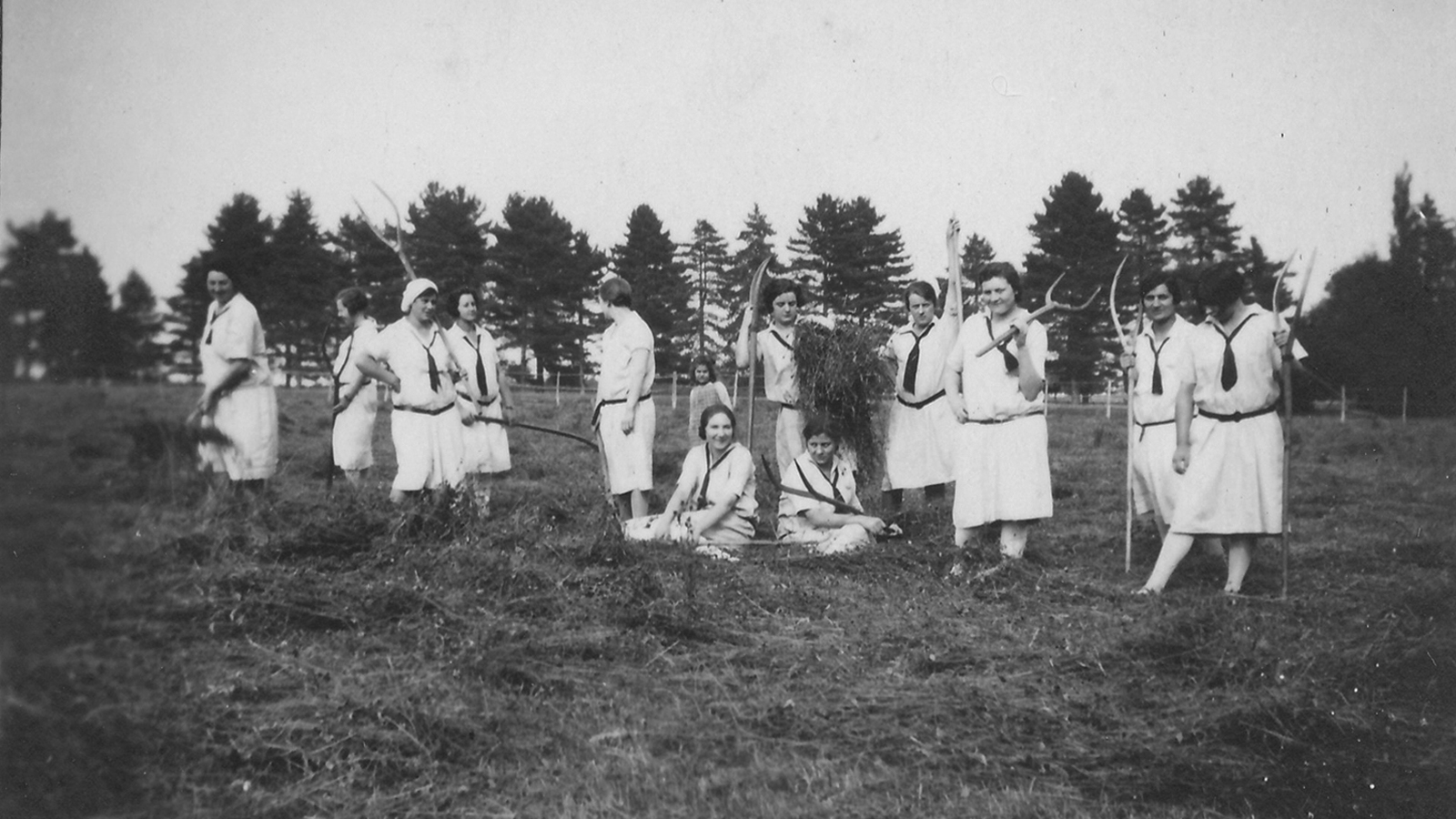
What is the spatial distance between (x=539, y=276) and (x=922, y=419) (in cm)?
989

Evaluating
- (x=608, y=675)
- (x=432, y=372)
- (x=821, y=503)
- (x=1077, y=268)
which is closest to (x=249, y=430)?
(x=432, y=372)

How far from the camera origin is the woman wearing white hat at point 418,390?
23.5ft

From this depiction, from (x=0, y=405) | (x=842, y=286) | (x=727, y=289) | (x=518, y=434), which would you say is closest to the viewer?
(x=0, y=405)

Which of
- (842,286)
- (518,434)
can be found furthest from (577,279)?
(842,286)

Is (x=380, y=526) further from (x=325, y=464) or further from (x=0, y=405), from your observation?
(x=325, y=464)

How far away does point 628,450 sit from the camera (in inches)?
302

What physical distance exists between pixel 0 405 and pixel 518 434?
10659 mm

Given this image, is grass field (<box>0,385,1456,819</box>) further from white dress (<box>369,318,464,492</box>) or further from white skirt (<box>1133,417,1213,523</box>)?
white dress (<box>369,318,464,492</box>)

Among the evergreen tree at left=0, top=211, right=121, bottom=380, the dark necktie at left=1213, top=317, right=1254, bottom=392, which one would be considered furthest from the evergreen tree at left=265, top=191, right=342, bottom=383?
the dark necktie at left=1213, top=317, right=1254, bottom=392

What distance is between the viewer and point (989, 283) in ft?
20.7

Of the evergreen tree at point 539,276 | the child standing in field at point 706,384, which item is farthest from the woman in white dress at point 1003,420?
the evergreen tree at point 539,276

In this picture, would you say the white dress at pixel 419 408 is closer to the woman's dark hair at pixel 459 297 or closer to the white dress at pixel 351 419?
the woman's dark hair at pixel 459 297

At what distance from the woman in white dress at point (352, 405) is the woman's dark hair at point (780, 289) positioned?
318 centimetres

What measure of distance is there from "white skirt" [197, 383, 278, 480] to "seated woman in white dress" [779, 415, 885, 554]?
337 cm
